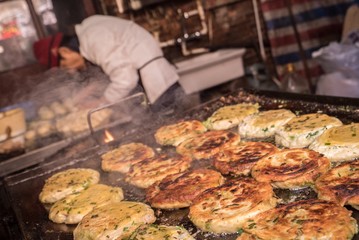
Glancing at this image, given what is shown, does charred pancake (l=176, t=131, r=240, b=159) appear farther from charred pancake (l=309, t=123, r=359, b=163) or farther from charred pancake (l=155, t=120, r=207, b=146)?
charred pancake (l=309, t=123, r=359, b=163)

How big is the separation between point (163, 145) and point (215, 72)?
3.87 meters

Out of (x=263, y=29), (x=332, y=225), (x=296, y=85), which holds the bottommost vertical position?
(x=296, y=85)

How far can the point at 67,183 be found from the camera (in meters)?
3.77

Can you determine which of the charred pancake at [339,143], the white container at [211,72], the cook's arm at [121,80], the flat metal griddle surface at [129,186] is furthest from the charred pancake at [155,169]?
the white container at [211,72]

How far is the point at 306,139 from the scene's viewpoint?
3.38 m

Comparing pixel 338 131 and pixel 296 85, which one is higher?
pixel 338 131

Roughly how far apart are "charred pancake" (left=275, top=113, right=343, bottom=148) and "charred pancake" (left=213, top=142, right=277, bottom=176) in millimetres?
157

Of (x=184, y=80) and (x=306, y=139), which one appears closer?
(x=306, y=139)

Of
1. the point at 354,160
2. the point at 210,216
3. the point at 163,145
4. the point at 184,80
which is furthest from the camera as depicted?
the point at 184,80

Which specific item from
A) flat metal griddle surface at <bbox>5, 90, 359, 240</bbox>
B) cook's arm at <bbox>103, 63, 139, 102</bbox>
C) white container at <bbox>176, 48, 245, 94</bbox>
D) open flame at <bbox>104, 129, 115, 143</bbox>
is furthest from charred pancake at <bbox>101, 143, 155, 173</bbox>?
white container at <bbox>176, 48, 245, 94</bbox>

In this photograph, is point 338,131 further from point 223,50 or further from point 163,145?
point 223,50

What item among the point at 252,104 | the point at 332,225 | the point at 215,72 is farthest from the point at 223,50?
the point at 332,225

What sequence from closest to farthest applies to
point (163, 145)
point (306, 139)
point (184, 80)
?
point (306, 139) → point (163, 145) → point (184, 80)

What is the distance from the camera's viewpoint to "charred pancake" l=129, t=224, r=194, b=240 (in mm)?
2406
